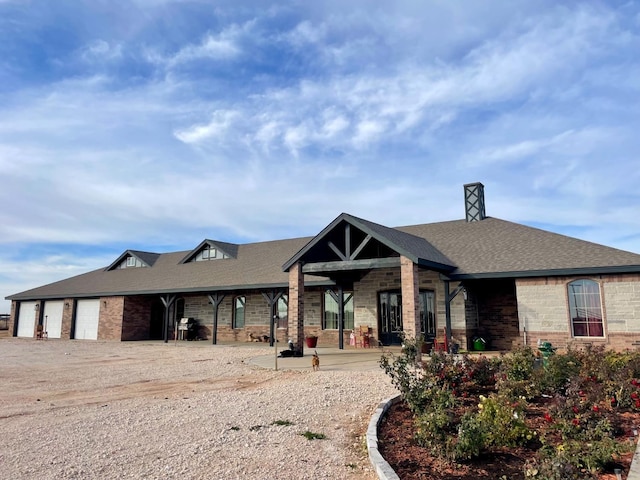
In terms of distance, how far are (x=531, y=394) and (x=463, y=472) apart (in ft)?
10.7

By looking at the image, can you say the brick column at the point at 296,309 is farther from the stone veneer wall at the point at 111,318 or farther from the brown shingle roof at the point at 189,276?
the stone veneer wall at the point at 111,318

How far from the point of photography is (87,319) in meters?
27.5

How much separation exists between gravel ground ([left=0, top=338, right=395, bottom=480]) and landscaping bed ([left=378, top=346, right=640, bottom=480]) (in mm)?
693

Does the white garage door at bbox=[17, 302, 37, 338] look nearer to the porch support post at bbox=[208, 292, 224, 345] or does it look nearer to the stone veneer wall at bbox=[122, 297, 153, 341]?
the stone veneer wall at bbox=[122, 297, 153, 341]

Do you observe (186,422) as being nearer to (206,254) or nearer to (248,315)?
(248,315)

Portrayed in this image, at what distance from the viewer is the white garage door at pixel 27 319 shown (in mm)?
30531

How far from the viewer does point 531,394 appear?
7.28 m

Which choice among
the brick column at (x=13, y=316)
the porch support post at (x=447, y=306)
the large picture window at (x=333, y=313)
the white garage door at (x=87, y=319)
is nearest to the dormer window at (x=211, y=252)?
the white garage door at (x=87, y=319)

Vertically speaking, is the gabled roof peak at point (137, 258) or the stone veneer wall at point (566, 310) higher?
the gabled roof peak at point (137, 258)

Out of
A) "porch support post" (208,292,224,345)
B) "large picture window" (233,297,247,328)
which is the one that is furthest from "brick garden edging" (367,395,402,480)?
"large picture window" (233,297,247,328)

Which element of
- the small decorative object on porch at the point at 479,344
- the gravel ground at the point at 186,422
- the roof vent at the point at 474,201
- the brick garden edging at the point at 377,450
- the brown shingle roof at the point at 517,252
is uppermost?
the roof vent at the point at 474,201

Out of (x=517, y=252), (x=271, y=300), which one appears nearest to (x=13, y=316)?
(x=271, y=300)

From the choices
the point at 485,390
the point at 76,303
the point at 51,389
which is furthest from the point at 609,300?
the point at 76,303

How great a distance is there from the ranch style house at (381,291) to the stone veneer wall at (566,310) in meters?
0.03
